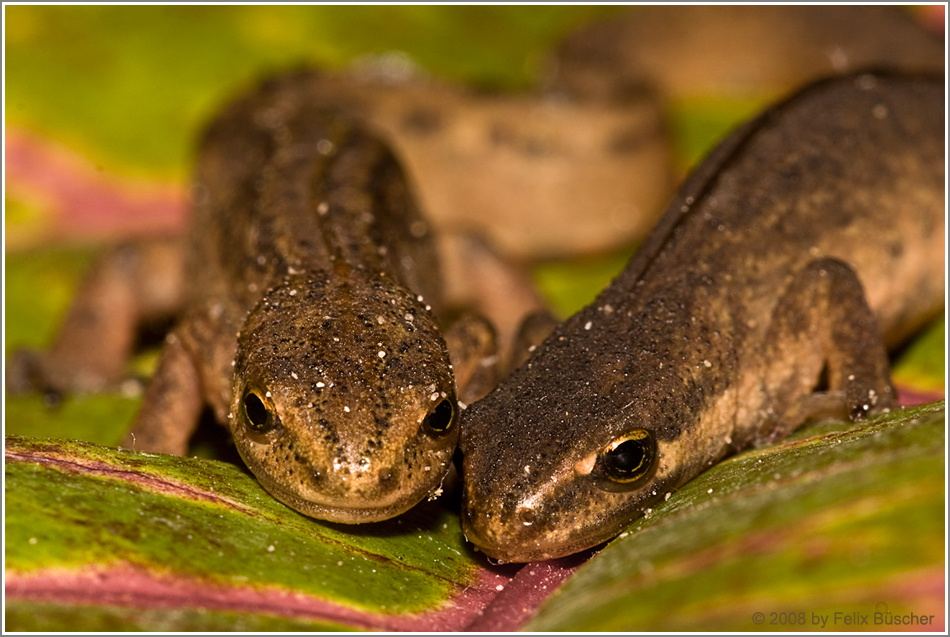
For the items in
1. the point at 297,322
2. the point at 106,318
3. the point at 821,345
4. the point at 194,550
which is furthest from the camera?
the point at 106,318

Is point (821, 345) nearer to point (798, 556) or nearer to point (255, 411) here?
point (798, 556)

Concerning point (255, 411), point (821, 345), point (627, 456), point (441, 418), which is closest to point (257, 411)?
point (255, 411)

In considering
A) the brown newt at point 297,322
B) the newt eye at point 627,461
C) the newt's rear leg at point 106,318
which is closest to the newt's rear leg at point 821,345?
the newt eye at point 627,461

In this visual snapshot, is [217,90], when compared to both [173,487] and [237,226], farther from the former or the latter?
[173,487]

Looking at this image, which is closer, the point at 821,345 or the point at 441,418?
the point at 441,418

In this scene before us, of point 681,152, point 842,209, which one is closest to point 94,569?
point 842,209

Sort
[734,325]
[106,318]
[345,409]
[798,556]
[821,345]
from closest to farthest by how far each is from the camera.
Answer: [798,556] → [345,409] → [734,325] → [821,345] → [106,318]

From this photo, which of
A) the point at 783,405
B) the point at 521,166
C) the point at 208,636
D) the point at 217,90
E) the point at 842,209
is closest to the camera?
the point at 208,636

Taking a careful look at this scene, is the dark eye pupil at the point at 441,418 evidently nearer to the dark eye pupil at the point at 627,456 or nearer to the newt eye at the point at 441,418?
the newt eye at the point at 441,418
